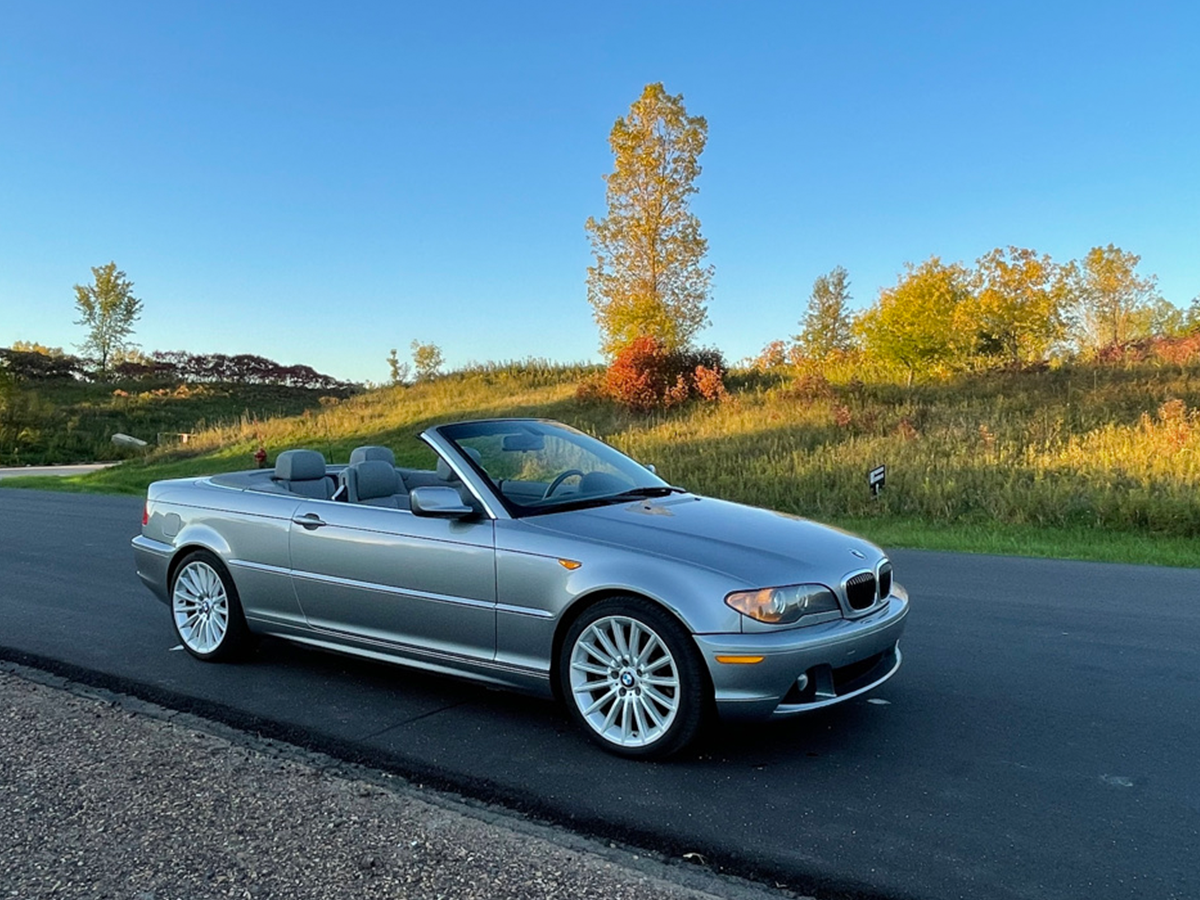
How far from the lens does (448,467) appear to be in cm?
514

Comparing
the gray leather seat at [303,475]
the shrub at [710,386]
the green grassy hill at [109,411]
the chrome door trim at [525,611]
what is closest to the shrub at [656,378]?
the shrub at [710,386]

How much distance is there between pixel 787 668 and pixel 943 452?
1454cm

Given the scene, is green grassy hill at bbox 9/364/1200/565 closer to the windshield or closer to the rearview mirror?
the windshield

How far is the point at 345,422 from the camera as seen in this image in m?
32.5

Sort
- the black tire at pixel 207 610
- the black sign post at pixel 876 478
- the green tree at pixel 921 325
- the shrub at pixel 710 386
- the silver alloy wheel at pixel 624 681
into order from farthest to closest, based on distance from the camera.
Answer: the green tree at pixel 921 325 < the shrub at pixel 710 386 < the black sign post at pixel 876 478 < the black tire at pixel 207 610 < the silver alloy wheel at pixel 624 681

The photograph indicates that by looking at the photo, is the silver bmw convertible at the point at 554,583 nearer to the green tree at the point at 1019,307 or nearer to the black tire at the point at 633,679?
the black tire at the point at 633,679

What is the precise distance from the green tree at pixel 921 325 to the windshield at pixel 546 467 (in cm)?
2777

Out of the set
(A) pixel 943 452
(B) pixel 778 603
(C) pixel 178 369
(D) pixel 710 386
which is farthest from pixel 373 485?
(C) pixel 178 369

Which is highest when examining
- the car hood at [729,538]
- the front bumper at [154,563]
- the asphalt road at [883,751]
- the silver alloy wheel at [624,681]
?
the car hood at [729,538]

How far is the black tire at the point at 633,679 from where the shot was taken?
3.98 m

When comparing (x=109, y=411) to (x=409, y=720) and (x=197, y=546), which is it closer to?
(x=197, y=546)

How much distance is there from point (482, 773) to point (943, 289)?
3226cm

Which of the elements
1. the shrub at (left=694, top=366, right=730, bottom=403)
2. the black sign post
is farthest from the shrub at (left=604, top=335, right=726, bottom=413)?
the black sign post

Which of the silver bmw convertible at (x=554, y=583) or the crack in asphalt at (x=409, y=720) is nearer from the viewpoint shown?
the silver bmw convertible at (x=554, y=583)
